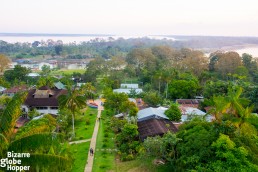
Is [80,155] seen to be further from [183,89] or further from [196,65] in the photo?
[196,65]

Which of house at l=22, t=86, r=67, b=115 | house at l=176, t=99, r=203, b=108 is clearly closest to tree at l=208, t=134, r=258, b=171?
house at l=176, t=99, r=203, b=108

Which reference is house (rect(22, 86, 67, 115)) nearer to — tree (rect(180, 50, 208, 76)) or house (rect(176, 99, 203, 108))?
house (rect(176, 99, 203, 108))

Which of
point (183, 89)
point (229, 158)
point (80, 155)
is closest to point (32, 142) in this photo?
point (229, 158)

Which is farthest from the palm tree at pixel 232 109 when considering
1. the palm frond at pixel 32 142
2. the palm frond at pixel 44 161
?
the palm frond at pixel 32 142

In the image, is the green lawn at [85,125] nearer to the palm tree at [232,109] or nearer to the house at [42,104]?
the house at [42,104]

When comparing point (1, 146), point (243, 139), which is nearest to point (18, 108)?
point (1, 146)

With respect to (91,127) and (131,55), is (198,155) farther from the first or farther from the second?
(131,55)
